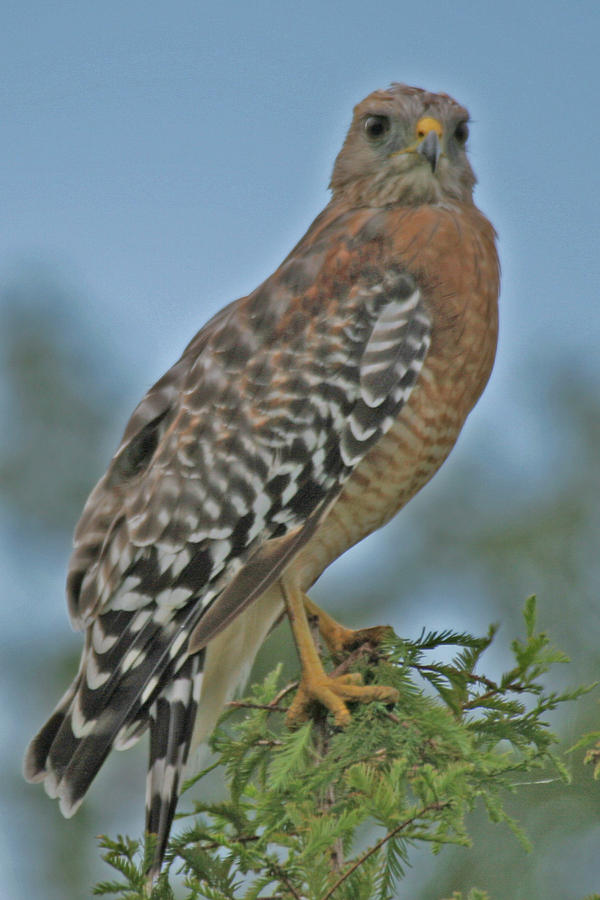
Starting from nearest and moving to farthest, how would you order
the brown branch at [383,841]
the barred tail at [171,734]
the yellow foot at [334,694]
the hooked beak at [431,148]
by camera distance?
1. the brown branch at [383,841]
2. the yellow foot at [334,694]
3. the barred tail at [171,734]
4. the hooked beak at [431,148]

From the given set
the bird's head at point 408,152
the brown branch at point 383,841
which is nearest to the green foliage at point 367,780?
the brown branch at point 383,841

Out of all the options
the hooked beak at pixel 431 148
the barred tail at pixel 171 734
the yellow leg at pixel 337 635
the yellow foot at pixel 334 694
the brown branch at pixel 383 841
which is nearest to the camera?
the brown branch at pixel 383 841

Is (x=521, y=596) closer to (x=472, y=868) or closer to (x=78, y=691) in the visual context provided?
(x=472, y=868)

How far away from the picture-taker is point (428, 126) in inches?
187

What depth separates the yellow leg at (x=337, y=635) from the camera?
4258mm

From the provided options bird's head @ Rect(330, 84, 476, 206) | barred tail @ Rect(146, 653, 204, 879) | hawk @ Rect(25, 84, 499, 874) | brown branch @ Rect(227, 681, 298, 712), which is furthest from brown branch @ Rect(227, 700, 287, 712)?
bird's head @ Rect(330, 84, 476, 206)

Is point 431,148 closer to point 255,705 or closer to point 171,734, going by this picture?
point 255,705

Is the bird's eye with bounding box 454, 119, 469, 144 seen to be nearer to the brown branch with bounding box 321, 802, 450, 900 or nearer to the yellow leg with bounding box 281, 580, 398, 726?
the yellow leg with bounding box 281, 580, 398, 726

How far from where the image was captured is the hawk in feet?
13.0

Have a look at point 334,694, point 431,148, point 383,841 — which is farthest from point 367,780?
point 431,148

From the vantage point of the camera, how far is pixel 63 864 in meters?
9.66

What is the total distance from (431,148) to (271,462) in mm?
1490

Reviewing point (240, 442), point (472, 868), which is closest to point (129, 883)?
point (240, 442)

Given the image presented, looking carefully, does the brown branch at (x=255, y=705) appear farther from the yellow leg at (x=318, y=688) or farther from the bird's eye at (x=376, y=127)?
the bird's eye at (x=376, y=127)
